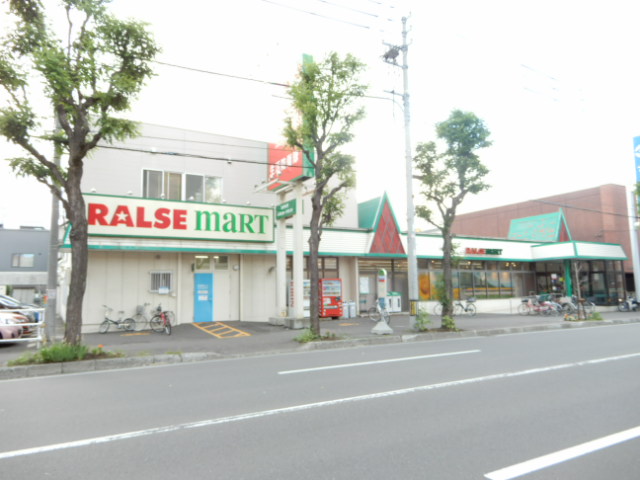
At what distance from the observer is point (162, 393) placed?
21.6 feet

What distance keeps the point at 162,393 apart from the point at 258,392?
1565mm

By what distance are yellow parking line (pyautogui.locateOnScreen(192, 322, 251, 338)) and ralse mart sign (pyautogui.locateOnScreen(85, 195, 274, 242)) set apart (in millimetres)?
3427

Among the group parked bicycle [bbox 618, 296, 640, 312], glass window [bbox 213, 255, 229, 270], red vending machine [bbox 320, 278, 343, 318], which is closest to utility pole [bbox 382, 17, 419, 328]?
red vending machine [bbox 320, 278, 343, 318]

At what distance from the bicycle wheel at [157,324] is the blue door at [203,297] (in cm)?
201

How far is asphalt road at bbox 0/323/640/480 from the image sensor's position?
12.1 feet

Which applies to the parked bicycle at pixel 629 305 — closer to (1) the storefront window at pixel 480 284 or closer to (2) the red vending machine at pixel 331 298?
(1) the storefront window at pixel 480 284

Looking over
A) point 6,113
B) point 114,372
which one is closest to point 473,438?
point 114,372

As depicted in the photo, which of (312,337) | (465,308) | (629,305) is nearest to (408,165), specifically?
(312,337)

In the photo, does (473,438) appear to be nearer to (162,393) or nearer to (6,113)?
(162,393)

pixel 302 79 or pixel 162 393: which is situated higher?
pixel 302 79

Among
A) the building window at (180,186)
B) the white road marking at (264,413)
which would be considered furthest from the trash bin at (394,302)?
the white road marking at (264,413)

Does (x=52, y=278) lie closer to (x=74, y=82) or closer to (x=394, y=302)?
(x=74, y=82)

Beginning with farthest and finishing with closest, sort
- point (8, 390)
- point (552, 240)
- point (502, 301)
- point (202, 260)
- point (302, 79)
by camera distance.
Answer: point (552, 240) → point (502, 301) → point (202, 260) → point (302, 79) → point (8, 390)

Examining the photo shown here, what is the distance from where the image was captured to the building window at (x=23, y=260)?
3597 centimetres
